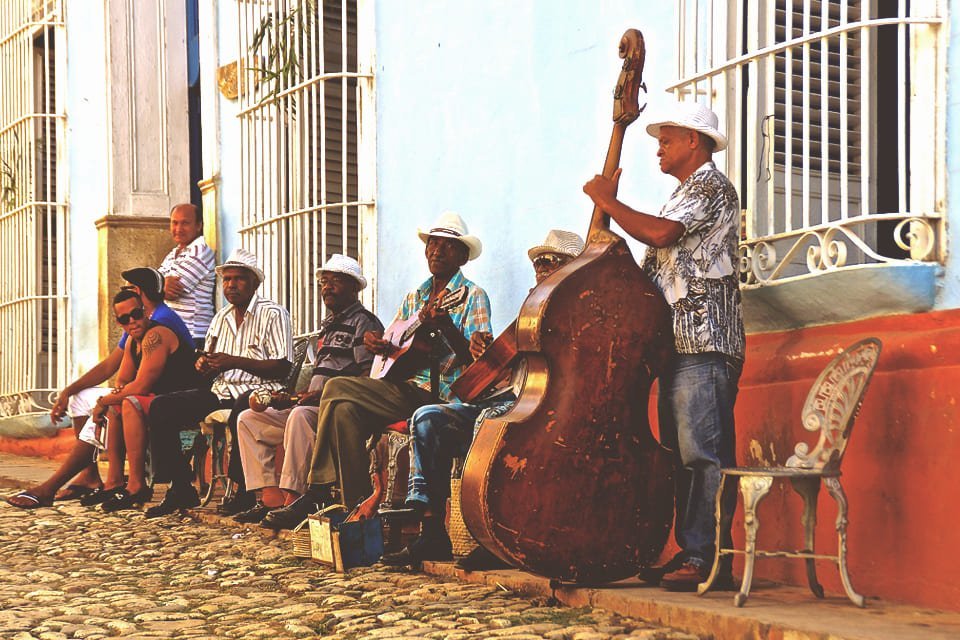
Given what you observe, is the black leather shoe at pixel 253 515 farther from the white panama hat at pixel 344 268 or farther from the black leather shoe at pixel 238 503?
the white panama hat at pixel 344 268

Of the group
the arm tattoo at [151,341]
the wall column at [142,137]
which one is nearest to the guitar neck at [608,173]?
the arm tattoo at [151,341]

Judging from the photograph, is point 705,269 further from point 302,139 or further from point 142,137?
point 142,137

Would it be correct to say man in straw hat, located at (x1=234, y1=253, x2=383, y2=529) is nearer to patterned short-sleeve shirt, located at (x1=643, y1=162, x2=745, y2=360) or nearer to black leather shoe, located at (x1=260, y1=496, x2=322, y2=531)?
black leather shoe, located at (x1=260, y1=496, x2=322, y2=531)

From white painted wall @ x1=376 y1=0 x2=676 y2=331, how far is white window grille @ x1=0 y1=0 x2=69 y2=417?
221 inches

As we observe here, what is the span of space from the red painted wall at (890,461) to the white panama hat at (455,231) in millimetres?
2034

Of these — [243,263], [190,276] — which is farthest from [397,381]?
[190,276]

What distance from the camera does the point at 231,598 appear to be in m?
5.80

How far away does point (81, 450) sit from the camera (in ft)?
31.7

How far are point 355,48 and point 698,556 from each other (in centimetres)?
595

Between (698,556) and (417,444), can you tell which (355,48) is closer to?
(417,444)

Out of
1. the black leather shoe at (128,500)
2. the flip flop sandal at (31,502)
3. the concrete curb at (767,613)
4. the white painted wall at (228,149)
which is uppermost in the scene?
the white painted wall at (228,149)

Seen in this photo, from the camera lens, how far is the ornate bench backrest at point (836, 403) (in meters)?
4.90

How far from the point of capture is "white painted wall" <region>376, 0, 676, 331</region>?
6.94 metres

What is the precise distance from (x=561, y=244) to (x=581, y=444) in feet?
5.63
